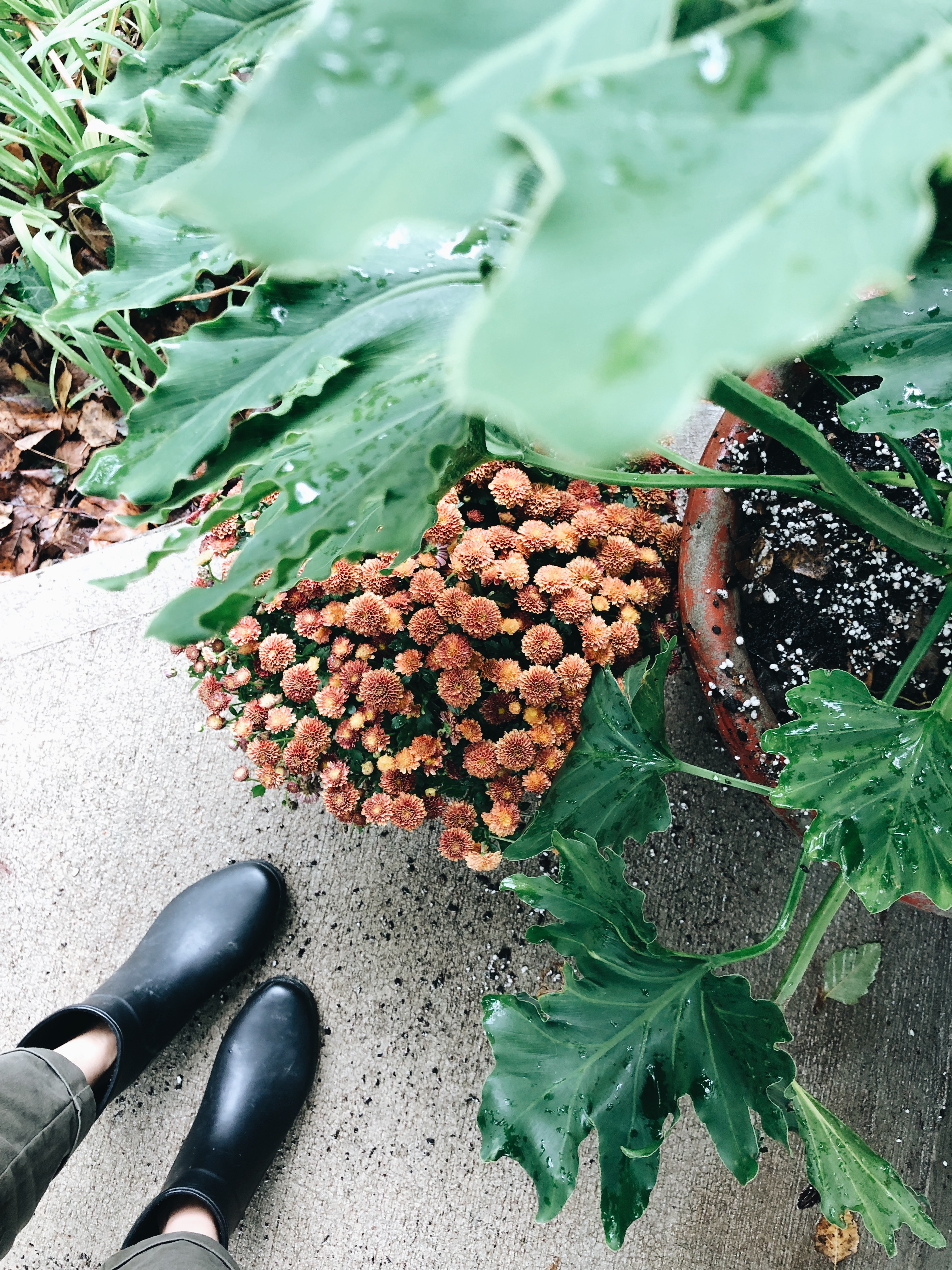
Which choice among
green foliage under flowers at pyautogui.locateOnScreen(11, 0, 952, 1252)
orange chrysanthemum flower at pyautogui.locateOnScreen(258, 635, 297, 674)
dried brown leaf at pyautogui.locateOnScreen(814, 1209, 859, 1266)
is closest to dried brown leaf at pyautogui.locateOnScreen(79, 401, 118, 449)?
green foliage under flowers at pyautogui.locateOnScreen(11, 0, 952, 1252)

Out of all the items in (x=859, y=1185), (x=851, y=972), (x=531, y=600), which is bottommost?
(x=851, y=972)

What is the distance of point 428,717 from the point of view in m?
0.96

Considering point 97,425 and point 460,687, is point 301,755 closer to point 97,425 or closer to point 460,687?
point 460,687

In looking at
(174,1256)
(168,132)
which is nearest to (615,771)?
(168,132)

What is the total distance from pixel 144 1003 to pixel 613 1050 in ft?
2.77

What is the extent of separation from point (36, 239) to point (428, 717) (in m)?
0.91

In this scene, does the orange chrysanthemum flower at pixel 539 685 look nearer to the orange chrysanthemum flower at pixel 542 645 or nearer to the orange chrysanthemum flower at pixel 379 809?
the orange chrysanthemum flower at pixel 542 645

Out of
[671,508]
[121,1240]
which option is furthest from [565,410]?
[121,1240]

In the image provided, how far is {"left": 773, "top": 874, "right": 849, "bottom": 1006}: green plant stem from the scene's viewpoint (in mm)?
857

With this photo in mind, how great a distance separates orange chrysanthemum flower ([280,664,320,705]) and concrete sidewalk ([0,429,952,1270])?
0.47 meters

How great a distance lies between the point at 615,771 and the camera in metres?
0.91

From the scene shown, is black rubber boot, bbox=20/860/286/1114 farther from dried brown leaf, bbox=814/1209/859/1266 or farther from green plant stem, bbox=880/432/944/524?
green plant stem, bbox=880/432/944/524

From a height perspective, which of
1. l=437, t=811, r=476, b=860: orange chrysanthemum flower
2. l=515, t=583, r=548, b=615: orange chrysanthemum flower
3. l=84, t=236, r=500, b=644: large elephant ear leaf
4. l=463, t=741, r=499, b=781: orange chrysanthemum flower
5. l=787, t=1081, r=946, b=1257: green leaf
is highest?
l=84, t=236, r=500, b=644: large elephant ear leaf

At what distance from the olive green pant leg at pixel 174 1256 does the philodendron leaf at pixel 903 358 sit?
134cm
